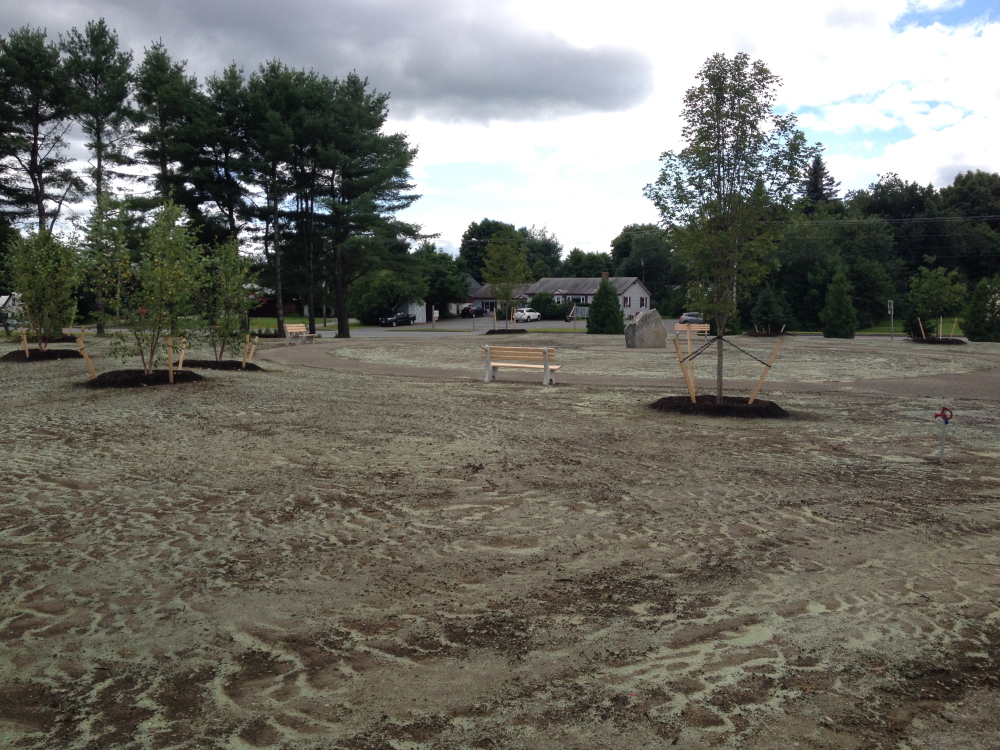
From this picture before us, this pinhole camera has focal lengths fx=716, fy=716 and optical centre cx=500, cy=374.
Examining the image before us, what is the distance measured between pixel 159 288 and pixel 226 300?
3.92 m

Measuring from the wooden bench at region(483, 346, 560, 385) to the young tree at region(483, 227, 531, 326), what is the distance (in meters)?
26.3

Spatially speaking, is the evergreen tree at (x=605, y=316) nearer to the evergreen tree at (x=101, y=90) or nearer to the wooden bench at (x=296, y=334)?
the wooden bench at (x=296, y=334)

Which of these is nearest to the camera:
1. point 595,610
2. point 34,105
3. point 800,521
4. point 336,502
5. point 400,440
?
point 595,610

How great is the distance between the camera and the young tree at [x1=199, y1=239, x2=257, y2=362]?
17.7 meters

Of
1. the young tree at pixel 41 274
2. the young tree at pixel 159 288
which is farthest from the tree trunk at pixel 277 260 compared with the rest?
the young tree at pixel 159 288

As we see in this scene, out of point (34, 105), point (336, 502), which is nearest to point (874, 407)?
point (336, 502)

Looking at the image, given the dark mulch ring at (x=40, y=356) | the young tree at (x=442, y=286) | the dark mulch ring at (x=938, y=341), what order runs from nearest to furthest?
1. the dark mulch ring at (x=40, y=356)
2. the dark mulch ring at (x=938, y=341)
3. the young tree at (x=442, y=286)

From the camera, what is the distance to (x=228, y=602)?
14.5ft

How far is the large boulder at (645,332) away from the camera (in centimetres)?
2914

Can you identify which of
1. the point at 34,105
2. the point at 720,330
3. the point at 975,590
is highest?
the point at 34,105

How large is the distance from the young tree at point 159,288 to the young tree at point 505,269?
2814 cm

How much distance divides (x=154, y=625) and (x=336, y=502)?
97.1 inches

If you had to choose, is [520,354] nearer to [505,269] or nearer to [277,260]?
[277,260]

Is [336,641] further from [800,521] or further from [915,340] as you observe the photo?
[915,340]
